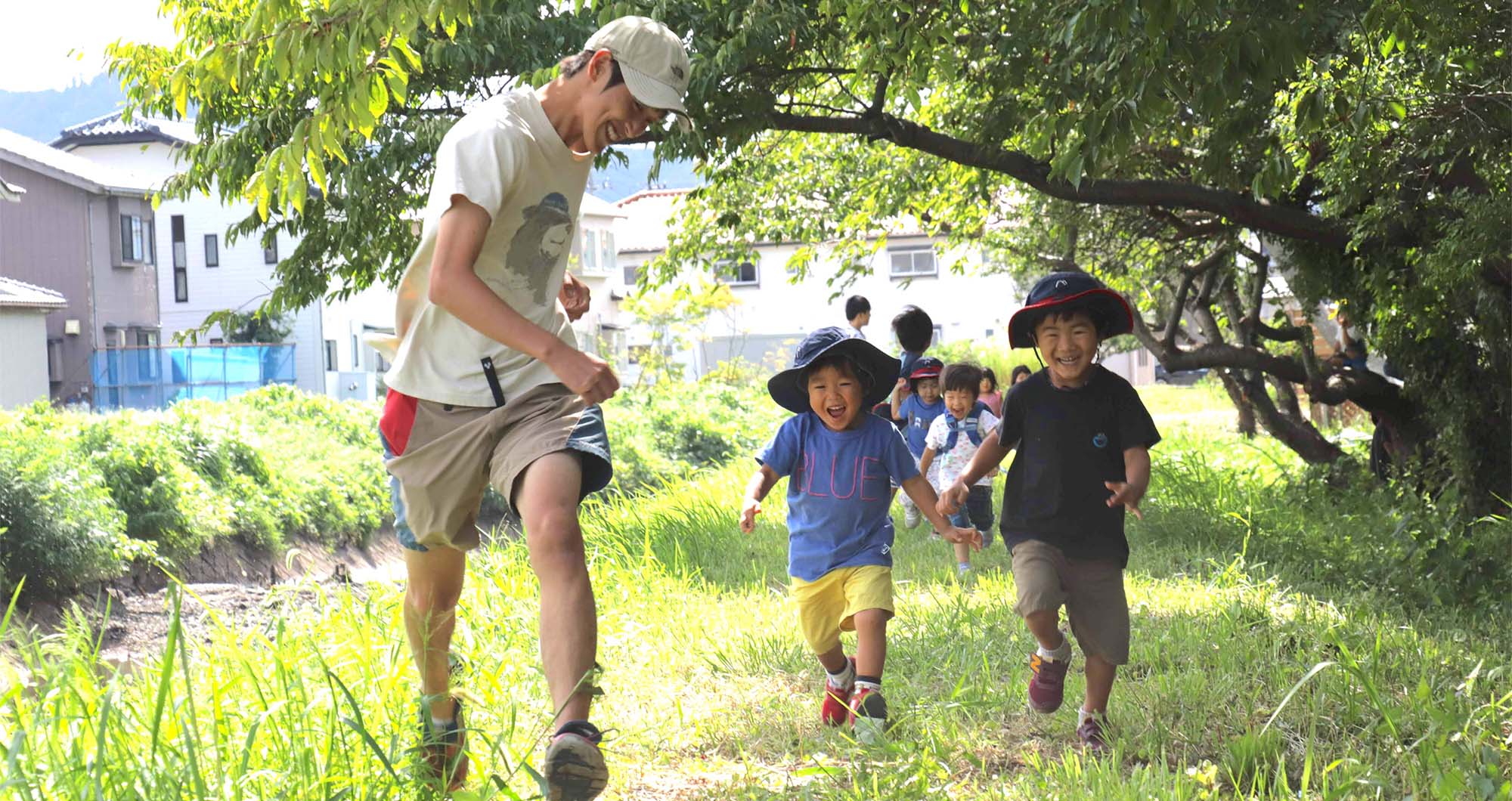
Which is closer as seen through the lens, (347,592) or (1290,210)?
(347,592)

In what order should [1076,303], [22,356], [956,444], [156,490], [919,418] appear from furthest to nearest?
[22,356] → [156,490] → [919,418] → [956,444] → [1076,303]

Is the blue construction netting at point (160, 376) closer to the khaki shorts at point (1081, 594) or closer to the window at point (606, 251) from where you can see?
the window at point (606, 251)

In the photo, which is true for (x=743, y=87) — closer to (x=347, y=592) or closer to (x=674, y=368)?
(x=347, y=592)

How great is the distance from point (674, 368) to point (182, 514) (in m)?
18.9

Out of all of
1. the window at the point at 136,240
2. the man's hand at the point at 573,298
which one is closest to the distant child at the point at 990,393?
the man's hand at the point at 573,298

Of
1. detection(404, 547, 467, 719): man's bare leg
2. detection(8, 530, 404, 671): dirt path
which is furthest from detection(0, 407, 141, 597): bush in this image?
detection(404, 547, 467, 719): man's bare leg

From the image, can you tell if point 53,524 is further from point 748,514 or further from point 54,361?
point 54,361

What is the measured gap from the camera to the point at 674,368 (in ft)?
103

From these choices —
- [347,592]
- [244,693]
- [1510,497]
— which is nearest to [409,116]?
[347,592]

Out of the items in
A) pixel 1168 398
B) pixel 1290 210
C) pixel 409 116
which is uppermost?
pixel 409 116

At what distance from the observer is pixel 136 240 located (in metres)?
34.8

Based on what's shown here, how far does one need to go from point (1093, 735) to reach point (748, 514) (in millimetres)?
1314

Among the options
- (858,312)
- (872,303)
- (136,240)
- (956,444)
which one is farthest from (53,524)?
(872,303)

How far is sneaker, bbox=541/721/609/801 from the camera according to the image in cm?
312
